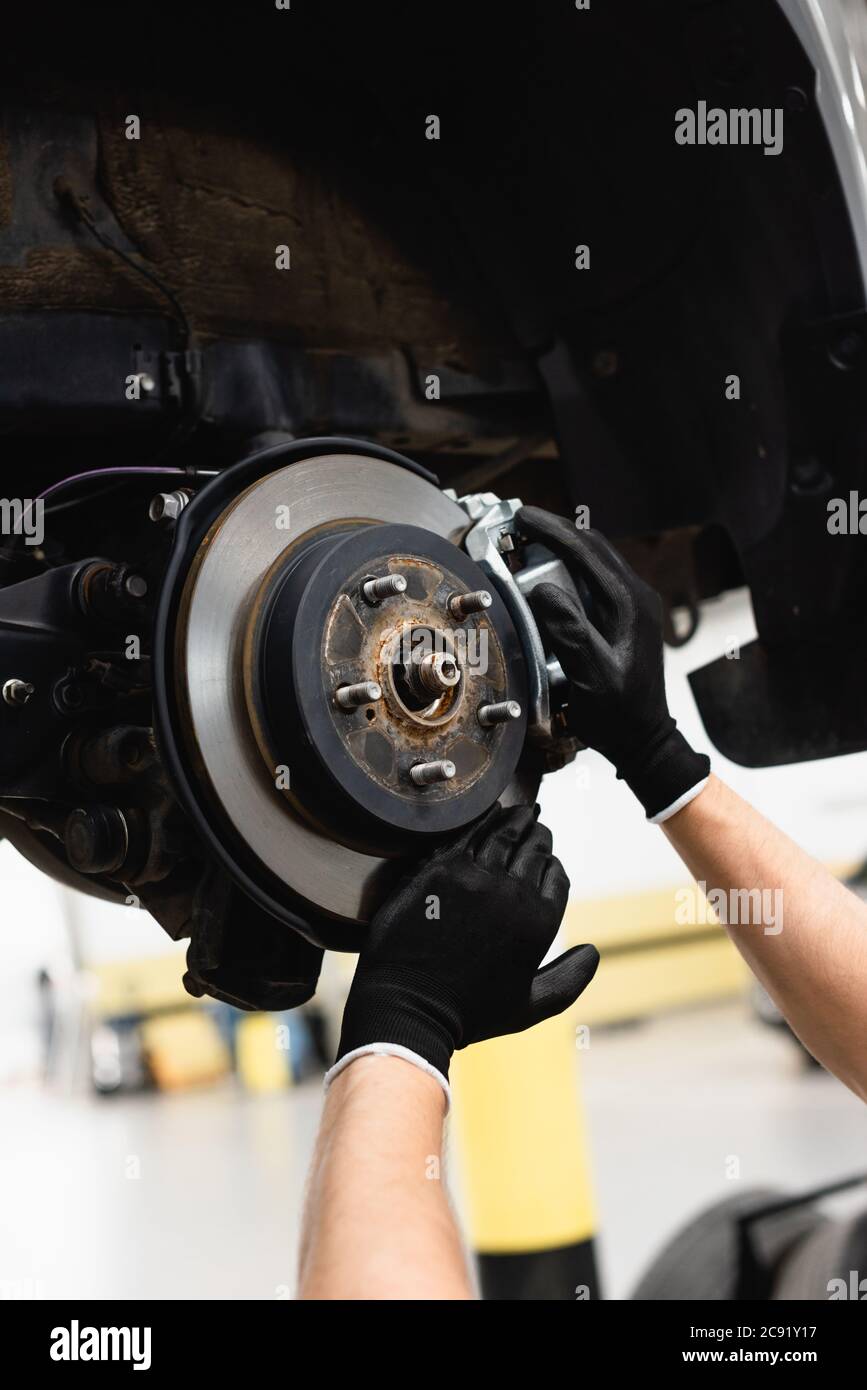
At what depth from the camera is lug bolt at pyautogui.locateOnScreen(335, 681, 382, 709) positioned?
812 mm

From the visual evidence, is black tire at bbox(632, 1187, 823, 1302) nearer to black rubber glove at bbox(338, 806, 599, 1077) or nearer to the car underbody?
the car underbody

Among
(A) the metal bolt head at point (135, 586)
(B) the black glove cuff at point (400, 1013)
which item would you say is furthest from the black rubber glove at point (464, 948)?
(A) the metal bolt head at point (135, 586)

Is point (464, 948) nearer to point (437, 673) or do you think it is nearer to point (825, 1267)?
point (437, 673)

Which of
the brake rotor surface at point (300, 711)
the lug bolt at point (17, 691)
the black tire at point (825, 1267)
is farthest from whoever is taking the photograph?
the black tire at point (825, 1267)

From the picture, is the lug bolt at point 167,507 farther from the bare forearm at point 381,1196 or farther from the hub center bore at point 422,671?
the bare forearm at point 381,1196

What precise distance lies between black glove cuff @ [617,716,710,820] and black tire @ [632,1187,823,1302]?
4.04 feet

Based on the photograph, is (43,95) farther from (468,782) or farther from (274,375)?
(468,782)

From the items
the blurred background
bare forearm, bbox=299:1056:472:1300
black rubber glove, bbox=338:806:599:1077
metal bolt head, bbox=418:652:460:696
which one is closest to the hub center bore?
metal bolt head, bbox=418:652:460:696

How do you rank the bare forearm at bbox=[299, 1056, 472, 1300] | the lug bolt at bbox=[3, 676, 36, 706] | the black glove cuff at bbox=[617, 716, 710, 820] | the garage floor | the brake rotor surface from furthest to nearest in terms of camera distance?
the garage floor → the black glove cuff at bbox=[617, 716, 710, 820] → the lug bolt at bbox=[3, 676, 36, 706] → the brake rotor surface → the bare forearm at bbox=[299, 1056, 472, 1300]

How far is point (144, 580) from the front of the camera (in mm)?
911

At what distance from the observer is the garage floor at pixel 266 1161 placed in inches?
117

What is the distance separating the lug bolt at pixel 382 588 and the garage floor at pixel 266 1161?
1.61 m

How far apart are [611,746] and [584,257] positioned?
1.70ft
